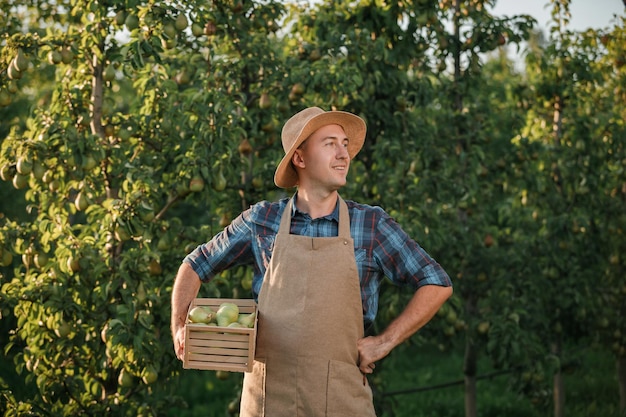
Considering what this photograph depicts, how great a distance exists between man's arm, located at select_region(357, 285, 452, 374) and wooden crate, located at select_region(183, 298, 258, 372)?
0.43m

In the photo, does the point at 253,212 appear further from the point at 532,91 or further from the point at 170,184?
the point at 532,91

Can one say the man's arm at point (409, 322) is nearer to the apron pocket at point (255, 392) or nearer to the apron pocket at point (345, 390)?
the apron pocket at point (345, 390)

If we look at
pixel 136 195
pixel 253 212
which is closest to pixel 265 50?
pixel 136 195

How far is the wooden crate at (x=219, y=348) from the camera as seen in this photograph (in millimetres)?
2688

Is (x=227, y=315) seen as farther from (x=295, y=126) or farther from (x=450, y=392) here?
(x=450, y=392)

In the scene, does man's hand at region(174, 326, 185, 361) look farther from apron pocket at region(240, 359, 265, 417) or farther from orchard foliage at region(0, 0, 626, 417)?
orchard foliage at region(0, 0, 626, 417)

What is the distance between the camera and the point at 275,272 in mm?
2914


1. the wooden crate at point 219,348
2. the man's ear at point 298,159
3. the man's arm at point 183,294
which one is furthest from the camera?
the man's ear at point 298,159

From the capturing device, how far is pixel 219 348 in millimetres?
2701

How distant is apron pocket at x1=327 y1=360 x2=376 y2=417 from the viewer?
285 cm

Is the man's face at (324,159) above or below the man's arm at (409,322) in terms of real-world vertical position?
above

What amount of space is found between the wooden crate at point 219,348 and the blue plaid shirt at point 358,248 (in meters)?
0.37

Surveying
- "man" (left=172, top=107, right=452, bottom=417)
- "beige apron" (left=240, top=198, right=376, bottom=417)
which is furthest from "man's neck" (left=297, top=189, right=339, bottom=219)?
"beige apron" (left=240, top=198, right=376, bottom=417)

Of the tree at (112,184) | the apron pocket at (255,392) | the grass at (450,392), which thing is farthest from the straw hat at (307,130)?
the grass at (450,392)
